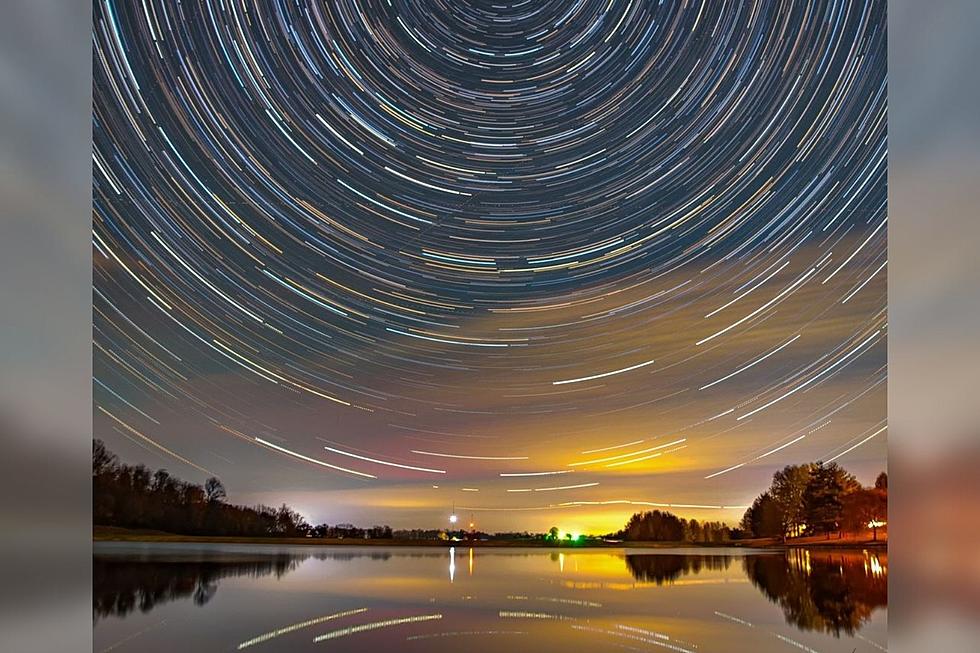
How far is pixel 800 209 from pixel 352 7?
415cm

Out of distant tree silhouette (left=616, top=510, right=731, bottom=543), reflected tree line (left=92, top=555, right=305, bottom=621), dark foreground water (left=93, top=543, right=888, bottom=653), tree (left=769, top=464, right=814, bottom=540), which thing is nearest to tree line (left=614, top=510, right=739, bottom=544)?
distant tree silhouette (left=616, top=510, right=731, bottom=543)

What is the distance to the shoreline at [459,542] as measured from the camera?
8.57 metres

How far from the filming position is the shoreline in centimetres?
857

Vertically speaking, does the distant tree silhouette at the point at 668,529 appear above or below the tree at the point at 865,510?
below

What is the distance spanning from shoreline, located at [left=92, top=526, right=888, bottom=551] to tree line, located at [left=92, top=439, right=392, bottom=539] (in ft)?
0.20

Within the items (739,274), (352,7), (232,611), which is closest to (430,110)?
(352,7)

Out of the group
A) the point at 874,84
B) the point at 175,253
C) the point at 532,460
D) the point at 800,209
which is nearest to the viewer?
the point at 874,84

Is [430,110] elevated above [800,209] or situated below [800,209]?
above

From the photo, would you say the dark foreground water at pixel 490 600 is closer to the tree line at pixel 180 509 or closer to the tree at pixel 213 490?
the tree line at pixel 180 509

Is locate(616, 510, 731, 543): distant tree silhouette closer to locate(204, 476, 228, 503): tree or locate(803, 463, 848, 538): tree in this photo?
locate(803, 463, 848, 538): tree

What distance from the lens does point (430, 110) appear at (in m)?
8.18
